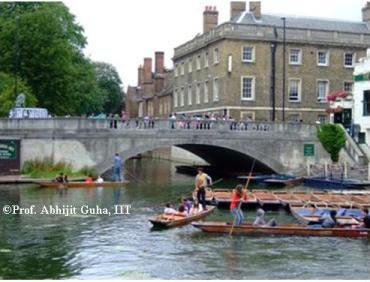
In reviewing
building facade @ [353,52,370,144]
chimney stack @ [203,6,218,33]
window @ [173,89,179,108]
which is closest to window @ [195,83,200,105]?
chimney stack @ [203,6,218,33]

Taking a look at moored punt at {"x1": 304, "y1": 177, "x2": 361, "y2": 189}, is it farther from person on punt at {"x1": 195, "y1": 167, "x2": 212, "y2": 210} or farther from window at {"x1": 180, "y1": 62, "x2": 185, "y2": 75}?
window at {"x1": 180, "y1": 62, "x2": 185, "y2": 75}

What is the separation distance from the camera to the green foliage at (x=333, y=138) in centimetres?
4441

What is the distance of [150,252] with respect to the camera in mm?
20891

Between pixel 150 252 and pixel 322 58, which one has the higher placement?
pixel 322 58

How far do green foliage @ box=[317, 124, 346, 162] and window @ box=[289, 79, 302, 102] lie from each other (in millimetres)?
11383

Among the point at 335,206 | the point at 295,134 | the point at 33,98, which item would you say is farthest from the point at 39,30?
the point at 335,206

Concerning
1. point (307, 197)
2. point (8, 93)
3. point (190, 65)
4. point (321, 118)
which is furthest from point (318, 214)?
point (190, 65)

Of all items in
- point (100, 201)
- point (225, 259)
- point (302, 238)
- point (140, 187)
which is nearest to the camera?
point (225, 259)

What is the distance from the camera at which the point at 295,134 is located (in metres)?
45.7

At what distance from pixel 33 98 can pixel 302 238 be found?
29617 mm

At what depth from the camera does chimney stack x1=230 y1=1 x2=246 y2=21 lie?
5606cm

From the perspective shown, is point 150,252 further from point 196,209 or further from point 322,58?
point 322,58

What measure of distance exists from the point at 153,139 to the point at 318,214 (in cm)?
1689

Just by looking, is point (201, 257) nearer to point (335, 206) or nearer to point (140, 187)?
point (335, 206)
